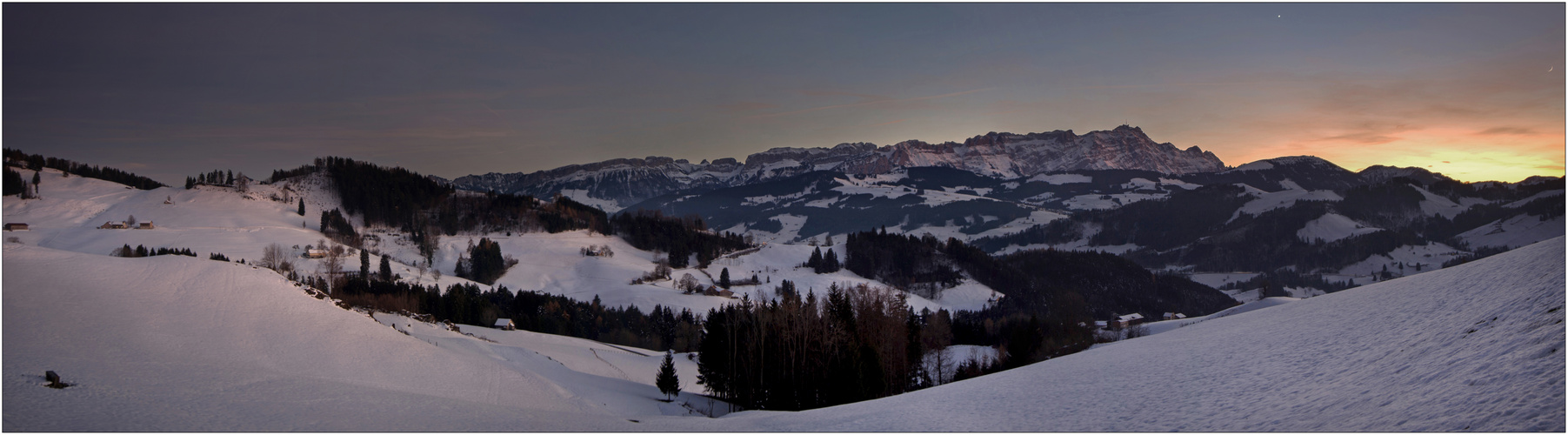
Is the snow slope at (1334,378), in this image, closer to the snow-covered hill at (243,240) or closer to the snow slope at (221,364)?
the snow slope at (221,364)

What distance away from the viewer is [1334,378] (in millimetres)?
19438

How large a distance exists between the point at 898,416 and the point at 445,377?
25766 mm

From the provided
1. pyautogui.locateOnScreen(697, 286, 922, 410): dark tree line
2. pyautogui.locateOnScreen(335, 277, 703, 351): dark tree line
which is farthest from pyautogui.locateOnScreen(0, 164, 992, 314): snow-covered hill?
pyautogui.locateOnScreen(697, 286, 922, 410): dark tree line

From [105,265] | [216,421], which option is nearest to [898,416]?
[216,421]

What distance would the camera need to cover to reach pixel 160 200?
19112 centimetres

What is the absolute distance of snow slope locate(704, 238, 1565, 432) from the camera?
14594 millimetres

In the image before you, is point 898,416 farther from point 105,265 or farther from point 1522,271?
point 105,265

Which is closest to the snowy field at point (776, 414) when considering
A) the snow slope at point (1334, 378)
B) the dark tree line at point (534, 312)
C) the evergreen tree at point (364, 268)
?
the snow slope at point (1334, 378)

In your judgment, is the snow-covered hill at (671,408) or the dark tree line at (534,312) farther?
the dark tree line at (534,312)

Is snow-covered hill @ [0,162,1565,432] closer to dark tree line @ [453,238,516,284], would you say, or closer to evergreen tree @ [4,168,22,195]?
dark tree line @ [453,238,516,284]

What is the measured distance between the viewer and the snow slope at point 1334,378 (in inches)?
575

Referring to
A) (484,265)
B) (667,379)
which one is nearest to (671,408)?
(667,379)

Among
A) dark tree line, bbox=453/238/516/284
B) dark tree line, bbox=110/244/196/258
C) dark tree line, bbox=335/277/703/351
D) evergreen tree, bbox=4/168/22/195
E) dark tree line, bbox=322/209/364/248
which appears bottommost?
dark tree line, bbox=335/277/703/351

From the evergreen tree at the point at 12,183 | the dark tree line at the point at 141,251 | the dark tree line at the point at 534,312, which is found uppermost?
the evergreen tree at the point at 12,183
